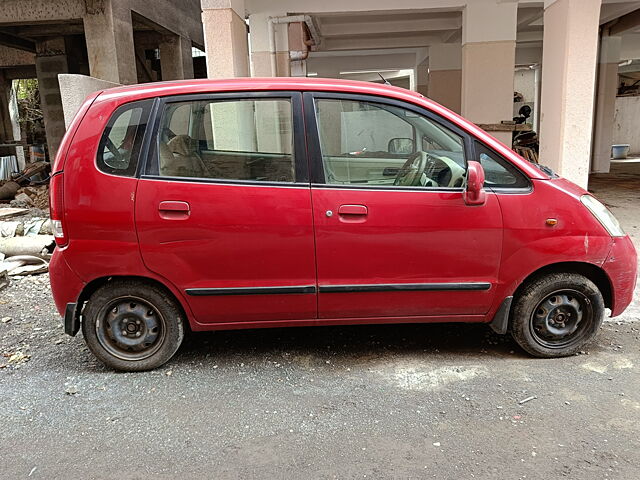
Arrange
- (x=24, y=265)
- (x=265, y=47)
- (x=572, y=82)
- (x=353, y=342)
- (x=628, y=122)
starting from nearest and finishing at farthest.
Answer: (x=353, y=342) → (x=24, y=265) → (x=572, y=82) → (x=265, y=47) → (x=628, y=122)

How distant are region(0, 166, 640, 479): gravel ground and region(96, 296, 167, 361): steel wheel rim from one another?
Answer: 0.17 meters

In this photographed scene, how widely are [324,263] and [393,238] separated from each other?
464 mm

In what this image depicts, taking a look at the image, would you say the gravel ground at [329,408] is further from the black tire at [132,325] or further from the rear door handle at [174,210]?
the rear door handle at [174,210]

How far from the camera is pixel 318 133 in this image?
329cm

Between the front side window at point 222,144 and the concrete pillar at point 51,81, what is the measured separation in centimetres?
1157

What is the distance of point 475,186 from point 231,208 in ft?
4.93

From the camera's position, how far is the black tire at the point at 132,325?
3316 mm

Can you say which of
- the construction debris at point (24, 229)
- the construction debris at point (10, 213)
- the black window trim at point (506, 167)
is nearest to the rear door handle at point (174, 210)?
the black window trim at point (506, 167)

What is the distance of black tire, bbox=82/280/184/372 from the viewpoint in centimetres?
332

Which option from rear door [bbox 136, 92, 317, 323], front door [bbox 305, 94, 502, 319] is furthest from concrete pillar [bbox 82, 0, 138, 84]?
front door [bbox 305, 94, 502, 319]

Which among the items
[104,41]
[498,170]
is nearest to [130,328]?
[498,170]

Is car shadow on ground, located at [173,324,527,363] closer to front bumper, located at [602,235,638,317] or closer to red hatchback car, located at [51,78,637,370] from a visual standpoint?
red hatchback car, located at [51,78,637,370]

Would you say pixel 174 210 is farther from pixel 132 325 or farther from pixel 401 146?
pixel 401 146

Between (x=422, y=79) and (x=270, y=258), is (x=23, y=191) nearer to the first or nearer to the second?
(x=270, y=258)
